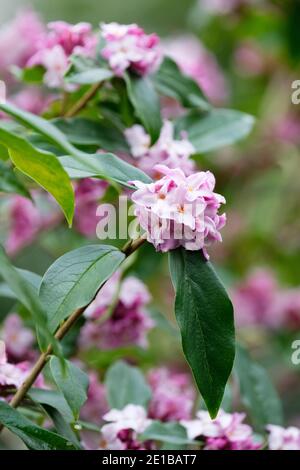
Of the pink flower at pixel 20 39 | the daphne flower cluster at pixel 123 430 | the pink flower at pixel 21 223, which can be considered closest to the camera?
the daphne flower cluster at pixel 123 430

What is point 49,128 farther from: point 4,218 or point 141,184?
point 4,218

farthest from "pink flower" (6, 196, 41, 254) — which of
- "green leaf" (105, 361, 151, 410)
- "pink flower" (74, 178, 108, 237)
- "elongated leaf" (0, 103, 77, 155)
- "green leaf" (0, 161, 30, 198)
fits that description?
"elongated leaf" (0, 103, 77, 155)

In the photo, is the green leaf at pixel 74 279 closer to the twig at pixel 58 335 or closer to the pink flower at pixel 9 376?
the twig at pixel 58 335

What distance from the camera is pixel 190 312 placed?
66 centimetres

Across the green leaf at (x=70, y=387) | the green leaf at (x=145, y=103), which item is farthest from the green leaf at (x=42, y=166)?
the green leaf at (x=145, y=103)

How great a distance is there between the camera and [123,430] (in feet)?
2.57

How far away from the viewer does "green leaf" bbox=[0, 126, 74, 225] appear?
0.62 metres

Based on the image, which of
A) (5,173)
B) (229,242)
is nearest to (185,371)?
(229,242)

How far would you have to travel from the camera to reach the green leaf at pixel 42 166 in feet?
2.03

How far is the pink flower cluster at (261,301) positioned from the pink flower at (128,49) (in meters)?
0.76

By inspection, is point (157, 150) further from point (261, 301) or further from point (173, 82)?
point (261, 301)

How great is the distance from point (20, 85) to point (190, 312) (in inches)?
40.2

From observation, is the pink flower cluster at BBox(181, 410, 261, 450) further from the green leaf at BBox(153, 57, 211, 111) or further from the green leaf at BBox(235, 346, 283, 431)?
the green leaf at BBox(153, 57, 211, 111)

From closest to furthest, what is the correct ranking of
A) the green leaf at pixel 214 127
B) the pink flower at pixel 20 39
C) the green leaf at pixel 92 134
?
the green leaf at pixel 92 134 < the green leaf at pixel 214 127 < the pink flower at pixel 20 39
